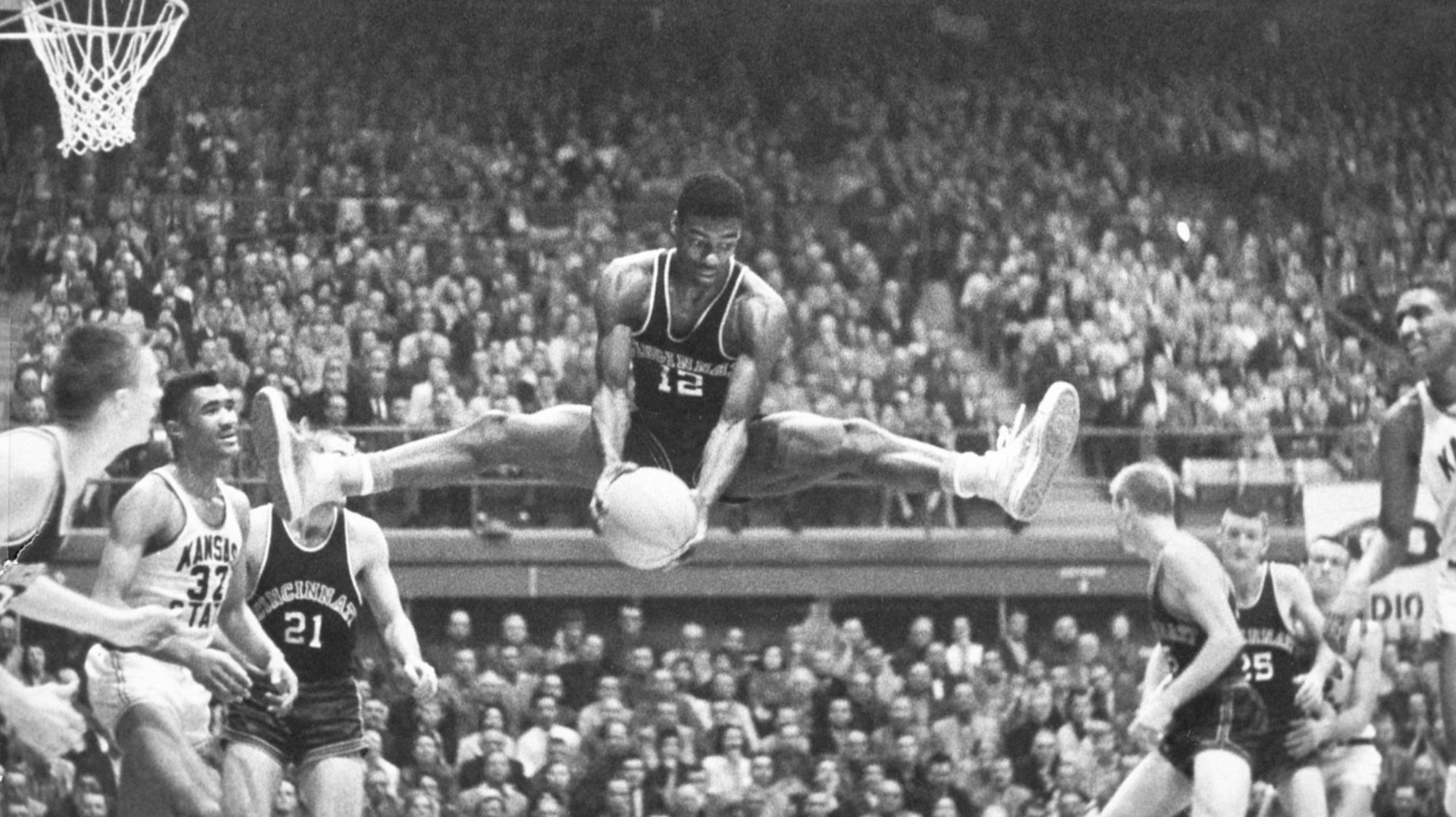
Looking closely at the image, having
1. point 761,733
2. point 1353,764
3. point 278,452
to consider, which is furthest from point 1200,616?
point 761,733

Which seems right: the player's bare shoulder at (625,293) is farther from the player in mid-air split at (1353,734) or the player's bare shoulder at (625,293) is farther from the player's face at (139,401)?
the player in mid-air split at (1353,734)

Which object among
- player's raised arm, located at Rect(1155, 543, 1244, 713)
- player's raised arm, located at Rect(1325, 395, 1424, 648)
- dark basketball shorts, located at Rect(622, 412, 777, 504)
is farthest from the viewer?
player's raised arm, located at Rect(1155, 543, 1244, 713)

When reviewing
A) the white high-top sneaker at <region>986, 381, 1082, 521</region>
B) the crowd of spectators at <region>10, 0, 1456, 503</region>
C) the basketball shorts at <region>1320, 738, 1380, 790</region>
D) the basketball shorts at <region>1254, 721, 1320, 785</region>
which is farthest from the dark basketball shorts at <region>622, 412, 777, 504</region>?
the crowd of spectators at <region>10, 0, 1456, 503</region>

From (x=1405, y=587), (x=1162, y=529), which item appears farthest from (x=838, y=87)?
(x=1162, y=529)

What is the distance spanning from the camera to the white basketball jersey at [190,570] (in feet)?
24.0

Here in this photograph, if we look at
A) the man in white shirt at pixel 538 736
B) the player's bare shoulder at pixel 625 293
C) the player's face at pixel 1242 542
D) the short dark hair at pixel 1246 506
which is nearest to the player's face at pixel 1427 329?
the player's face at pixel 1242 542

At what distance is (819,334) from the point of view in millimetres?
15586

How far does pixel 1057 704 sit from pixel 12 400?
6.78 m

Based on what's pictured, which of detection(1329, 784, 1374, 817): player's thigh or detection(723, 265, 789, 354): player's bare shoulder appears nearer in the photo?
detection(723, 265, 789, 354): player's bare shoulder

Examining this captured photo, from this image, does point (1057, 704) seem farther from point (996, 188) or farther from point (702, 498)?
point (996, 188)

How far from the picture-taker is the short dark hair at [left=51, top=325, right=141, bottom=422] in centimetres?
540

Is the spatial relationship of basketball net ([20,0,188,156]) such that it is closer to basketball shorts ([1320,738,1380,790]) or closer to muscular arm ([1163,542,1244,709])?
muscular arm ([1163,542,1244,709])

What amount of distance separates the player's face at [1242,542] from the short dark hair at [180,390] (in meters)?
4.18

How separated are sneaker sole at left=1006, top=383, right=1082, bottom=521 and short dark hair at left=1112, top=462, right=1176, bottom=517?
72 centimetres
